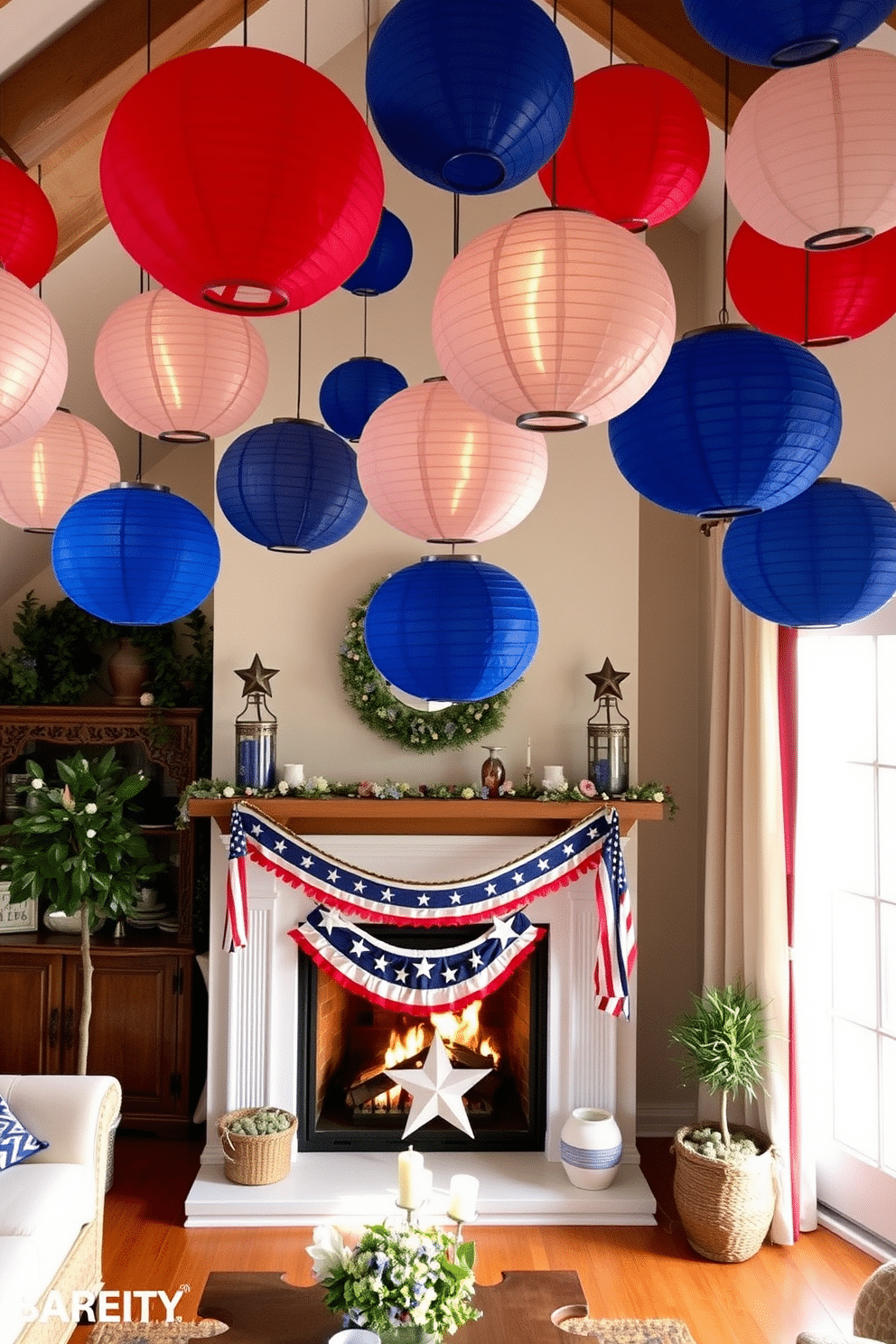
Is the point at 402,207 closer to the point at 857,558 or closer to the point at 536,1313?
the point at 857,558

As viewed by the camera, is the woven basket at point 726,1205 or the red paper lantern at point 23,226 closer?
the red paper lantern at point 23,226

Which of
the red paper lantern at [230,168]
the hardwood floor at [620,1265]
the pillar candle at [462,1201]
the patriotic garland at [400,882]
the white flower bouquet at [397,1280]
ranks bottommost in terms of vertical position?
the hardwood floor at [620,1265]

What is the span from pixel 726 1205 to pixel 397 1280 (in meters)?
1.75

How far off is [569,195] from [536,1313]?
254 cm

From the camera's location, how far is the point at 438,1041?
436 cm

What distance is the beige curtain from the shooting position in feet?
13.2

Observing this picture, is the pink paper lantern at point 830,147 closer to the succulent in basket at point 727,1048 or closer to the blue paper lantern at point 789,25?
the blue paper lantern at point 789,25

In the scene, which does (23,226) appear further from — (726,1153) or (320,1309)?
(726,1153)

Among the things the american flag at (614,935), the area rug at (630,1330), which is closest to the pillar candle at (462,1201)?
the area rug at (630,1330)

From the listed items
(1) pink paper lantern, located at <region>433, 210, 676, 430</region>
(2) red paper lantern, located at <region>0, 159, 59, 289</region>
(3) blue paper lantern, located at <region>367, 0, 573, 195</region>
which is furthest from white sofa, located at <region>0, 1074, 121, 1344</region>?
(3) blue paper lantern, located at <region>367, 0, 573, 195</region>

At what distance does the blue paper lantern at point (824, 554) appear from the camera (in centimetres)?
161

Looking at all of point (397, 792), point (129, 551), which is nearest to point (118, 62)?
point (129, 551)

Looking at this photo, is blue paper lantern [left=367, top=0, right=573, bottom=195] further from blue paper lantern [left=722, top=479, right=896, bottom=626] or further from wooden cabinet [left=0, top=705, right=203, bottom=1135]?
wooden cabinet [left=0, top=705, right=203, bottom=1135]

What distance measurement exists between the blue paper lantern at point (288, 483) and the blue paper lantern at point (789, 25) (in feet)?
3.02
